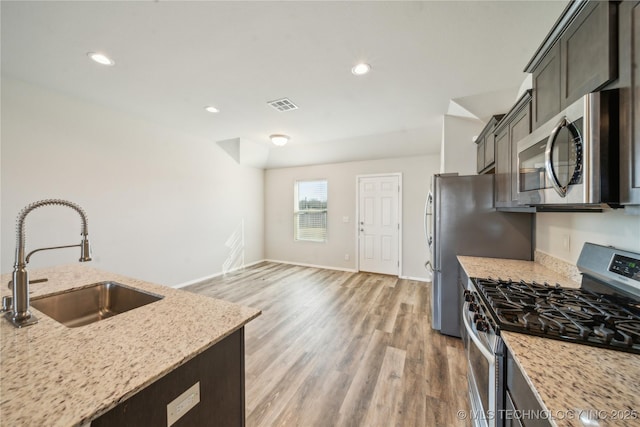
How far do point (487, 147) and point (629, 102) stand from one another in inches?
79.3

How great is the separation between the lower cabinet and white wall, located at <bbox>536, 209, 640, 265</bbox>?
1996mm

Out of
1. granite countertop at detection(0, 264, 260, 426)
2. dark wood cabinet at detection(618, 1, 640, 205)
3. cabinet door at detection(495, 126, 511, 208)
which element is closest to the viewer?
granite countertop at detection(0, 264, 260, 426)

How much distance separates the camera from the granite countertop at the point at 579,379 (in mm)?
610

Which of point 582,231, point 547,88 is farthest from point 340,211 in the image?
point 547,88

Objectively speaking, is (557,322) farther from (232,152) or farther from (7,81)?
(232,152)

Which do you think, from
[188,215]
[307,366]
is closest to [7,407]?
[307,366]

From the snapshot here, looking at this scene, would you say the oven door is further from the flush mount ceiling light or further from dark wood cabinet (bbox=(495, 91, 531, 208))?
the flush mount ceiling light

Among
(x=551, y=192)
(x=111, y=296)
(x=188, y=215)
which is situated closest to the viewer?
(x=551, y=192)

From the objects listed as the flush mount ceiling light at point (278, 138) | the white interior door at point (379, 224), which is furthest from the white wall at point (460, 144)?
the flush mount ceiling light at point (278, 138)

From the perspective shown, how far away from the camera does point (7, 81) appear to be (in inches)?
98.3

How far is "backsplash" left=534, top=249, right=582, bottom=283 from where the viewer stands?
5.51ft

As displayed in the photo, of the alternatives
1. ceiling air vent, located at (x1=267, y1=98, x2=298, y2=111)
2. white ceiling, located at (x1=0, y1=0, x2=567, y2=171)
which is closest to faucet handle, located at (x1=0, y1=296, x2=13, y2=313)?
white ceiling, located at (x1=0, y1=0, x2=567, y2=171)

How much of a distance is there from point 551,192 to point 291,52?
6.73 feet

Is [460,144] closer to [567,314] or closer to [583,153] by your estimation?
[583,153]
